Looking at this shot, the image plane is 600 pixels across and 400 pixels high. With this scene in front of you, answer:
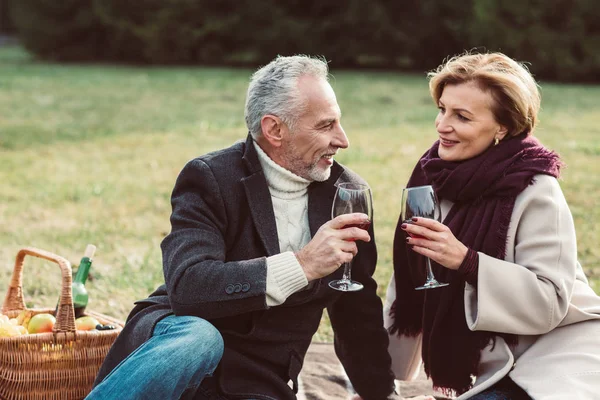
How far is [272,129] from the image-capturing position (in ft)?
11.2

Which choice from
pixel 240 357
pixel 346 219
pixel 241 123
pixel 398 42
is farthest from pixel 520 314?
pixel 398 42

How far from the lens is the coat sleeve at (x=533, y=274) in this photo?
3.21 m

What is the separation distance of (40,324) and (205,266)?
1.28 m

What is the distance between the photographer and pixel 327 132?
3391 mm

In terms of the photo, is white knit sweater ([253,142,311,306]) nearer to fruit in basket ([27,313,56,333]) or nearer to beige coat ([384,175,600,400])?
beige coat ([384,175,600,400])

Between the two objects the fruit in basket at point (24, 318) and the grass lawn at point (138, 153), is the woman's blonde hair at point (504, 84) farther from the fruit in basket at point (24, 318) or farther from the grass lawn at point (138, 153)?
the fruit in basket at point (24, 318)

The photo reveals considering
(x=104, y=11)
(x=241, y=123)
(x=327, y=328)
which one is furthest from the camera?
(x=104, y=11)

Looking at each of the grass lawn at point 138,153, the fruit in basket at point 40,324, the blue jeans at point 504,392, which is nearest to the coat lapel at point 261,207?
the blue jeans at point 504,392

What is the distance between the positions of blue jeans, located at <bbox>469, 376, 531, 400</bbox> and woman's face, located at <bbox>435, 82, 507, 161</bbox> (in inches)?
36.0

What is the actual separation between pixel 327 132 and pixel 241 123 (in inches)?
388

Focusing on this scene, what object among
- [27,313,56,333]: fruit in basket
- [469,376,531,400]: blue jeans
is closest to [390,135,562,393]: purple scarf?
[469,376,531,400]: blue jeans

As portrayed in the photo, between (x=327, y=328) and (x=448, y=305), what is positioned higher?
(x=448, y=305)

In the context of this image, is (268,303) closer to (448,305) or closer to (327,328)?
(448,305)

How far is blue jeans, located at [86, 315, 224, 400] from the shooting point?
2857 mm
